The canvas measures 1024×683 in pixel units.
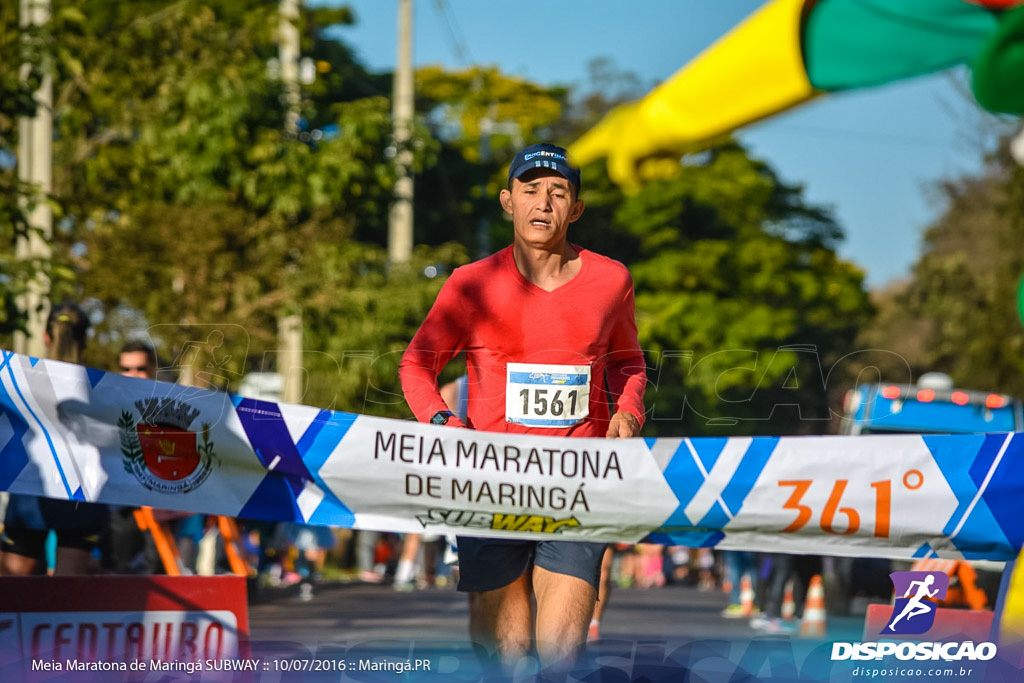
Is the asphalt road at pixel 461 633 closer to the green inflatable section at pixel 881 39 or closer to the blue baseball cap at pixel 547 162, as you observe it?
the blue baseball cap at pixel 547 162

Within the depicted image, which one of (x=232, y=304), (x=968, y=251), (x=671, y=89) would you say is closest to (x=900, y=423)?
(x=232, y=304)

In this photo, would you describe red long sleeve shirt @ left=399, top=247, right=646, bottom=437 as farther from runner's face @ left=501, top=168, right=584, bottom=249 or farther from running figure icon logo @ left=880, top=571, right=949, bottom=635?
running figure icon logo @ left=880, top=571, right=949, bottom=635

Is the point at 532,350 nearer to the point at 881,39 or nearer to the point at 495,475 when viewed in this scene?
the point at 495,475

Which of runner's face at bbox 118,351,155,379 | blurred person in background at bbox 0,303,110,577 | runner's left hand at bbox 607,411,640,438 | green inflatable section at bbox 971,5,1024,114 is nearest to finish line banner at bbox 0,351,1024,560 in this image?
runner's left hand at bbox 607,411,640,438

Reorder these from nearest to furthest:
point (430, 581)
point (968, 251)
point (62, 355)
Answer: point (62, 355) < point (430, 581) < point (968, 251)

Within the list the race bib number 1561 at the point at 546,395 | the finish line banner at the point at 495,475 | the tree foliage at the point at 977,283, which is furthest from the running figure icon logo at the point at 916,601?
the tree foliage at the point at 977,283

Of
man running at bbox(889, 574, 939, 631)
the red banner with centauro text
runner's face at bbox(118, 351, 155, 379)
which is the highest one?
runner's face at bbox(118, 351, 155, 379)

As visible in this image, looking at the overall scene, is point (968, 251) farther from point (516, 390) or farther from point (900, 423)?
point (516, 390)

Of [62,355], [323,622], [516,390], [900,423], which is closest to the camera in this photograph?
[516,390]

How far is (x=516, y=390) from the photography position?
5.74 m

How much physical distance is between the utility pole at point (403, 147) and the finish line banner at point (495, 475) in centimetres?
1208

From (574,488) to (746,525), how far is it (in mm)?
688

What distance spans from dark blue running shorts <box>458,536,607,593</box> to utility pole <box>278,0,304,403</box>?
11.0 meters

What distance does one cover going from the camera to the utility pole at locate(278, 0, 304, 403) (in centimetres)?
1748
